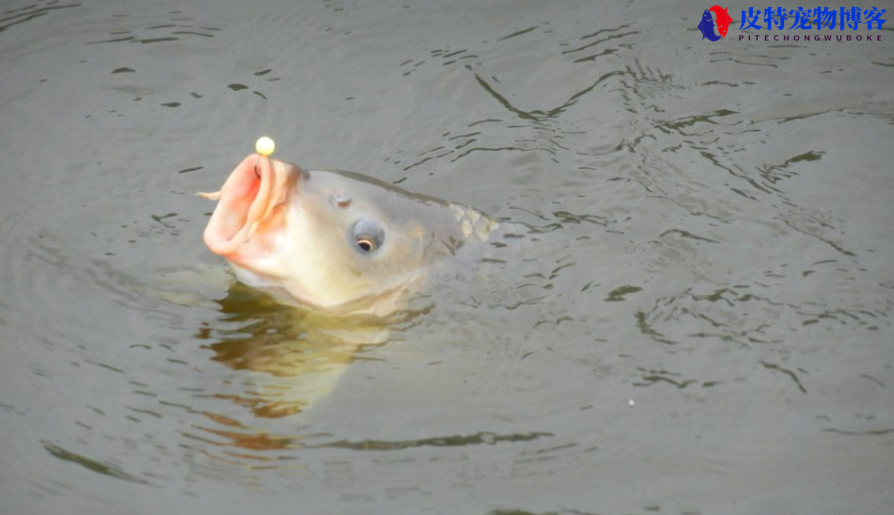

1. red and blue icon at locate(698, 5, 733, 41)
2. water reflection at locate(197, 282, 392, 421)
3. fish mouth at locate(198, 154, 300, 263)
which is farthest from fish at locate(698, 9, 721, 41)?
fish mouth at locate(198, 154, 300, 263)

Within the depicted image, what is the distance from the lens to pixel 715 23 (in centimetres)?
748

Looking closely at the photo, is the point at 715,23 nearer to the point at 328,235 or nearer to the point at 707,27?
the point at 707,27

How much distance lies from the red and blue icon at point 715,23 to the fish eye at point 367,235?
10.8ft

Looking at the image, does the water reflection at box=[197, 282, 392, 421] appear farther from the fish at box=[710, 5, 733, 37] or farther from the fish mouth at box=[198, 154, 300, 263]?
the fish at box=[710, 5, 733, 37]

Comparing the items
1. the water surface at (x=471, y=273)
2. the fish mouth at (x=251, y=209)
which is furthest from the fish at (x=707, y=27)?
the fish mouth at (x=251, y=209)

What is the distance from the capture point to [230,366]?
16.1ft

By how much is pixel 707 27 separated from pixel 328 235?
3.68 m

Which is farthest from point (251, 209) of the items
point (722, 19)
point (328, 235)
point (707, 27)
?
point (722, 19)

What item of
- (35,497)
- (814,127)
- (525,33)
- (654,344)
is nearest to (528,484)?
(654,344)

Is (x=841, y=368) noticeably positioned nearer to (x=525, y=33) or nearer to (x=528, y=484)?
(x=528, y=484)

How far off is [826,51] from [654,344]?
320cm

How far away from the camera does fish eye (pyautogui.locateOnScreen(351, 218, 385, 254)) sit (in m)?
5.12

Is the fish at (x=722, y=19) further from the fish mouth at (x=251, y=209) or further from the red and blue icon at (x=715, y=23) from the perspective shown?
the fish mouth at (x=251, y=209)

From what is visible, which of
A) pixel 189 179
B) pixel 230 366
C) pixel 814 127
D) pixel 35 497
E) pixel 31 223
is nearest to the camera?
pixel 35 497
